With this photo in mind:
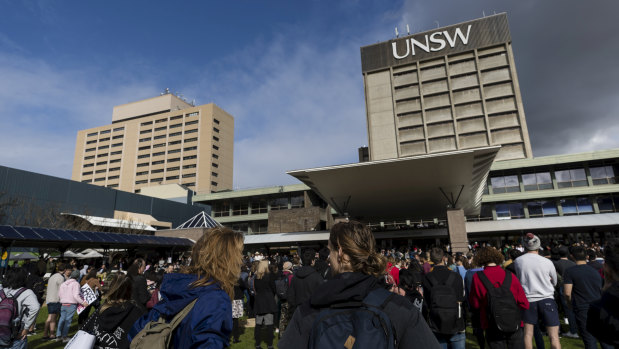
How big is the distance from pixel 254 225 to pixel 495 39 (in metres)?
49.0

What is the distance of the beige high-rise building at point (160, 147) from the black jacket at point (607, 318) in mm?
88434

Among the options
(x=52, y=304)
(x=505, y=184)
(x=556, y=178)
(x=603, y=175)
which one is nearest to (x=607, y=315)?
(x=52, y=304)

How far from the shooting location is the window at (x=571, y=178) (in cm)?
3822

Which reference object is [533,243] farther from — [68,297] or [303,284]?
[68,297]

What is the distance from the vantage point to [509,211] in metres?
41.3

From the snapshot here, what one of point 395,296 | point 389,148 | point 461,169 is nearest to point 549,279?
point 395,296

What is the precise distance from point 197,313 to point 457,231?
74.2ft

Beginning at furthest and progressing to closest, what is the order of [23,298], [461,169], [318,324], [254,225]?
1. [254,225]
2. [461,169]
3. [23,298]
4. [318,324]

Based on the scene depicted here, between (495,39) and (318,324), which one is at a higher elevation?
(495,39)

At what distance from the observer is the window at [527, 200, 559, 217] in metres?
39.3

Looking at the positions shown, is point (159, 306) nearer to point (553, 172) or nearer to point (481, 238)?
point (481, 238)

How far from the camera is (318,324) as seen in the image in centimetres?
137

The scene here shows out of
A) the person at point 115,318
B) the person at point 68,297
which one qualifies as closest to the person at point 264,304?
the person at point 115,318

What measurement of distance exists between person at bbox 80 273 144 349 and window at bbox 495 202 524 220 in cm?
4553
